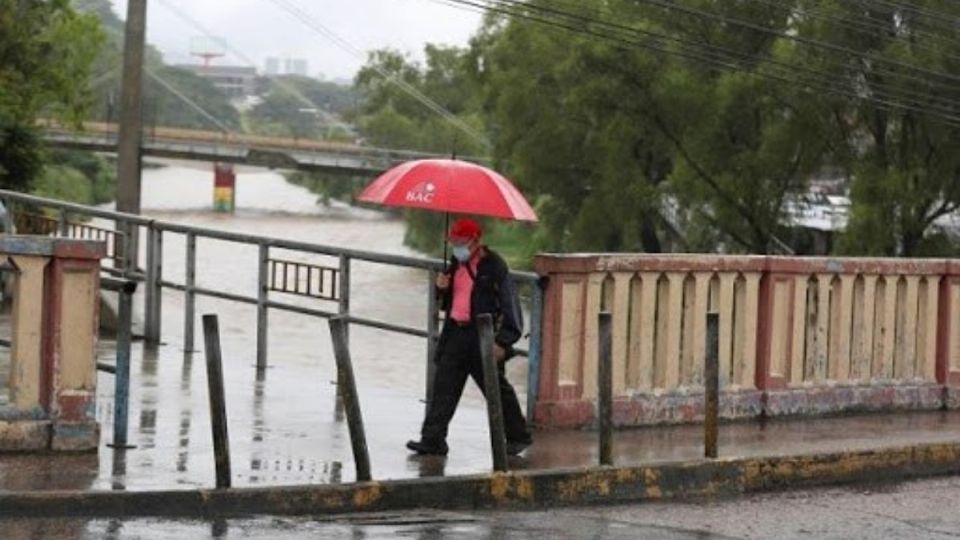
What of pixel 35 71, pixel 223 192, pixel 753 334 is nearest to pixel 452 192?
pixel 753 334

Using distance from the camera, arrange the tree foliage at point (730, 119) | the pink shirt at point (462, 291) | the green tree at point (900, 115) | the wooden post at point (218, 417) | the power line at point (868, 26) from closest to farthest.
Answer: the wooden post at point (218, 417) → the pink shirt at point (462, 291) → the power line at point (868, 26) → the green tree at point (900, 115) → the tree foliage at point (730, 119)

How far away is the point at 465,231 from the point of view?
12156 millimetres

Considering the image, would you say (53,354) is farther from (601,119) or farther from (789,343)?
(601,119)

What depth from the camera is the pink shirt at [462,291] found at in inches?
482

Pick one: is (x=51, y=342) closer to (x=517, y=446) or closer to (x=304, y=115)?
(x=517, y=446)

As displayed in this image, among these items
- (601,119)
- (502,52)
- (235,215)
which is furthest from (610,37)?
(235,215)

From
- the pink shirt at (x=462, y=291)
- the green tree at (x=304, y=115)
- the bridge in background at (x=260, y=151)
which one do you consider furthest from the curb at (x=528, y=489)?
the green tree at (x=304, y=115)

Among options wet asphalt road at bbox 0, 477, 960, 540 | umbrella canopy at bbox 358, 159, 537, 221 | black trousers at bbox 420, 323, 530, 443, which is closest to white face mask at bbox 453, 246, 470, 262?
umbrella canopy at bbox 358, 159, 537, 221

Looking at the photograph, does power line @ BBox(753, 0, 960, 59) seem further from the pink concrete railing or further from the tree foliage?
the pink concrete railing

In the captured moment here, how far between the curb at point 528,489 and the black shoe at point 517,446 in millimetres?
772

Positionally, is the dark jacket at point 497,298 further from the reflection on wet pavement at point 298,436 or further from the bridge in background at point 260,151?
the bridge in background at point 260,151

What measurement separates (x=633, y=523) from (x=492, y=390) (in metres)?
1.08

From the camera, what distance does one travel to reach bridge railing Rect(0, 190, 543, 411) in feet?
46.6

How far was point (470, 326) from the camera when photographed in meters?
12.3
